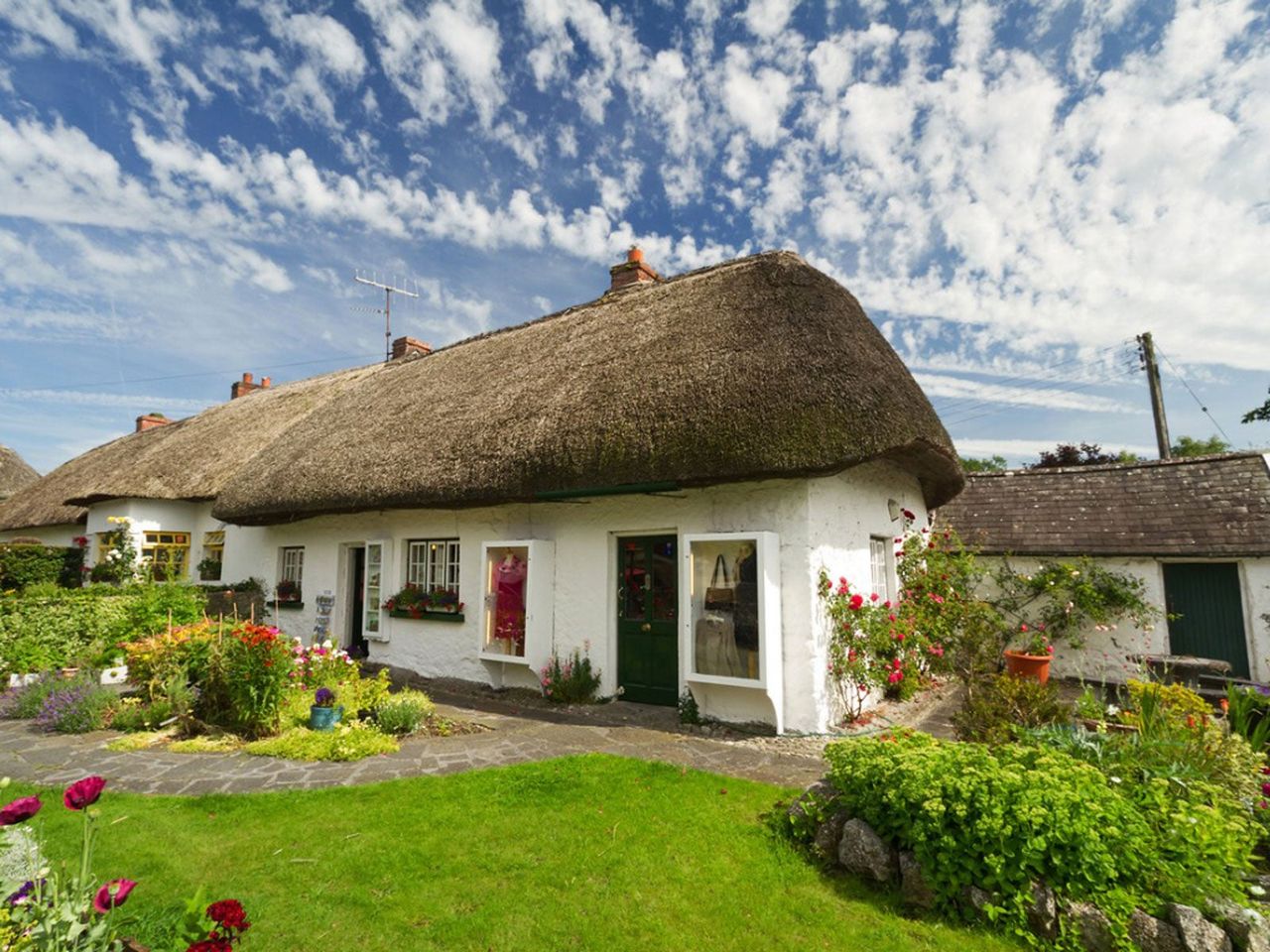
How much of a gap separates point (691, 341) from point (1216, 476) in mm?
9095

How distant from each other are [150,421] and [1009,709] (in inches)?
952

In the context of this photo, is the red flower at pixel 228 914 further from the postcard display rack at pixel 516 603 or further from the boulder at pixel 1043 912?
the postcard display rack at pixel 516 603

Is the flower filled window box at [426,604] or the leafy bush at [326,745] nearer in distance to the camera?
the leafy bush at [326,745]

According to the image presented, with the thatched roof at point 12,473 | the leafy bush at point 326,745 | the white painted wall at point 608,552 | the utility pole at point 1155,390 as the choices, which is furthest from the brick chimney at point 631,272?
the thatched roof at point 12,473

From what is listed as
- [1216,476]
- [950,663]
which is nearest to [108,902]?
[950,663]

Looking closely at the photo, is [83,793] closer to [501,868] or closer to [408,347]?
[501,868]

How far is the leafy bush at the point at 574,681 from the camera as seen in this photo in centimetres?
765

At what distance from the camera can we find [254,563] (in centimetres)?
1296

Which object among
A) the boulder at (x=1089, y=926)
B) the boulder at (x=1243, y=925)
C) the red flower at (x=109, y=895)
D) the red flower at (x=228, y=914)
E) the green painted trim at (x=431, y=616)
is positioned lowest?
the boulder at (x=1089, y=926)

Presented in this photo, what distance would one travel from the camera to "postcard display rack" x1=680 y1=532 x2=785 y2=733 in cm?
630

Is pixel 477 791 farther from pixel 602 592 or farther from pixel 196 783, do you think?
pixel 602 592

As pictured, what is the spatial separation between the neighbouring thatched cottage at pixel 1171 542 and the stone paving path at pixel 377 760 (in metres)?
6.27

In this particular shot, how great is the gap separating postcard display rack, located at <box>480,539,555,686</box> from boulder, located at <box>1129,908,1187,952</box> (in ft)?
20.4

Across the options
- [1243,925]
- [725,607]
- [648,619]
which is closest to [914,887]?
[1243,925]
